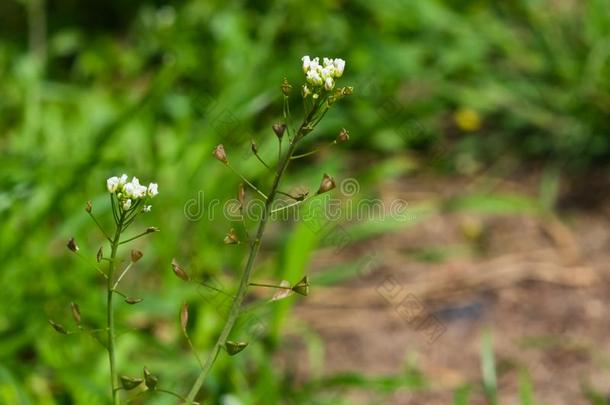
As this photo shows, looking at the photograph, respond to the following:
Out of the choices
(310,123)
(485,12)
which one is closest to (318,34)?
(485,12)

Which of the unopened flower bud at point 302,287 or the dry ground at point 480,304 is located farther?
the dry ground at point 480,304

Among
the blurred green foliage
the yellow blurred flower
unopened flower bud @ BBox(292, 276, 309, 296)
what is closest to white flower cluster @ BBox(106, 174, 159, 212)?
unopened flower bud @ BBox(292, 276, 309, 296)

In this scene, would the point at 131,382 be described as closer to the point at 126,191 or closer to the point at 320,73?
the point at 126,191

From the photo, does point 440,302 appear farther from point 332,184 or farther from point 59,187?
point 332,184

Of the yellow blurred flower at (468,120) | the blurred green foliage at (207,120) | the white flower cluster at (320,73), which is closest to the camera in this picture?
the white flower cluster at (320,73)

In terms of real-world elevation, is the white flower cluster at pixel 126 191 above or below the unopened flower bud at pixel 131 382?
above

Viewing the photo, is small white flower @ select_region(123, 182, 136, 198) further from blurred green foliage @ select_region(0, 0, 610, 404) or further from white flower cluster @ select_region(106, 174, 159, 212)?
blurred green foliage @ select_region(0, 0, 610, 404)

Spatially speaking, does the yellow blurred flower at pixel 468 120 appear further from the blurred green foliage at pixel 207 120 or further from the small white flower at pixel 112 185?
the small white flower at pixel 112 185

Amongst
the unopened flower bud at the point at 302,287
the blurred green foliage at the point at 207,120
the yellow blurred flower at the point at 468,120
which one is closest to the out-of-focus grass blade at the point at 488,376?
the blurred green foliage at the point at 207,120

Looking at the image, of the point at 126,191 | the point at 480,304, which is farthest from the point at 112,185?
the point at 480,304
